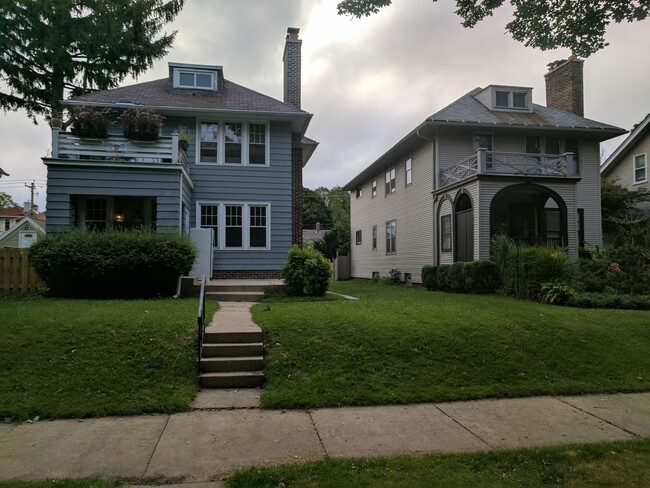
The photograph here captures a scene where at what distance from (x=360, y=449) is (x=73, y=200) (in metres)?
12.4

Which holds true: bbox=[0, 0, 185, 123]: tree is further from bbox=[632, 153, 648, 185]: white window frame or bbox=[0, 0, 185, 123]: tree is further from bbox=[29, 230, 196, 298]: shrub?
bbox=[632, 153, 648, 185]: white window frame

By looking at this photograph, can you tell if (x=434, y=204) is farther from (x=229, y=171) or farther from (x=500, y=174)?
(x=229, y=171)

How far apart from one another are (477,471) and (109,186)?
11890mm

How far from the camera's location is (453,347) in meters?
7.18

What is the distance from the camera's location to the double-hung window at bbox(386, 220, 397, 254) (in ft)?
78.8

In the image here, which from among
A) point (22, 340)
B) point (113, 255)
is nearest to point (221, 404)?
point (22, 340)

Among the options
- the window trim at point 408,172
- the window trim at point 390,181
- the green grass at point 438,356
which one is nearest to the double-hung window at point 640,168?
the window trim at point 408,172

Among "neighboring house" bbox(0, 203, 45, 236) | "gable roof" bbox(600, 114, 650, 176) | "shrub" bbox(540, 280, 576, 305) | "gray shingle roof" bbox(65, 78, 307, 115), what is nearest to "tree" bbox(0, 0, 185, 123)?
"gray shingle roof" bbox(65, 78, 307, 115)

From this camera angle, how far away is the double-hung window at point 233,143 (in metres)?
15.8

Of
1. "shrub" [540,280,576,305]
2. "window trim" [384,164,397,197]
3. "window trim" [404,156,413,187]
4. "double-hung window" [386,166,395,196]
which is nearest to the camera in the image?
"shrub" [540,280,576,305]

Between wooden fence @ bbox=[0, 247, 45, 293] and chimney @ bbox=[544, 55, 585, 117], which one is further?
chimney @ bbox=[544, 55, 585, 117]

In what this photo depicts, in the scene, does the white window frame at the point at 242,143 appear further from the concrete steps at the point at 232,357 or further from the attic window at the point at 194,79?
the concrete steps at the point at 232,357

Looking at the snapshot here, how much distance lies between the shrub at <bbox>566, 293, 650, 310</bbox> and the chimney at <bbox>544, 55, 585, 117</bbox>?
12.8 m

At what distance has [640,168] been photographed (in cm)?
2228
